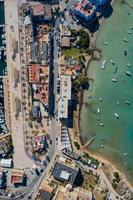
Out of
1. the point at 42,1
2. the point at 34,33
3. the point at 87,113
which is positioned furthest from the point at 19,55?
the point at 87,113

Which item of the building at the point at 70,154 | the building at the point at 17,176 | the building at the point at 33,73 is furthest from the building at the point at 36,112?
the building at the point at 17,176

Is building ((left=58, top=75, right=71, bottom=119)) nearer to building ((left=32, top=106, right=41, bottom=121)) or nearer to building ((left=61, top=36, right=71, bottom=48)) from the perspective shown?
building ((left=32, top=106, right=41, bottom=121))

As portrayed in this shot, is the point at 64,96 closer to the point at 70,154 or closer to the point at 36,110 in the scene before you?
the point at 36,110

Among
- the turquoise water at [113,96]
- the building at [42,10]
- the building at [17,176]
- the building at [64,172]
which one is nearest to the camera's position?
the building at [42,10]

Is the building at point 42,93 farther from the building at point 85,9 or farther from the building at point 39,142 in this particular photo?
the building at point 85,9

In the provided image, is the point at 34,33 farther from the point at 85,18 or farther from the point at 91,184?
the point at 91,184
